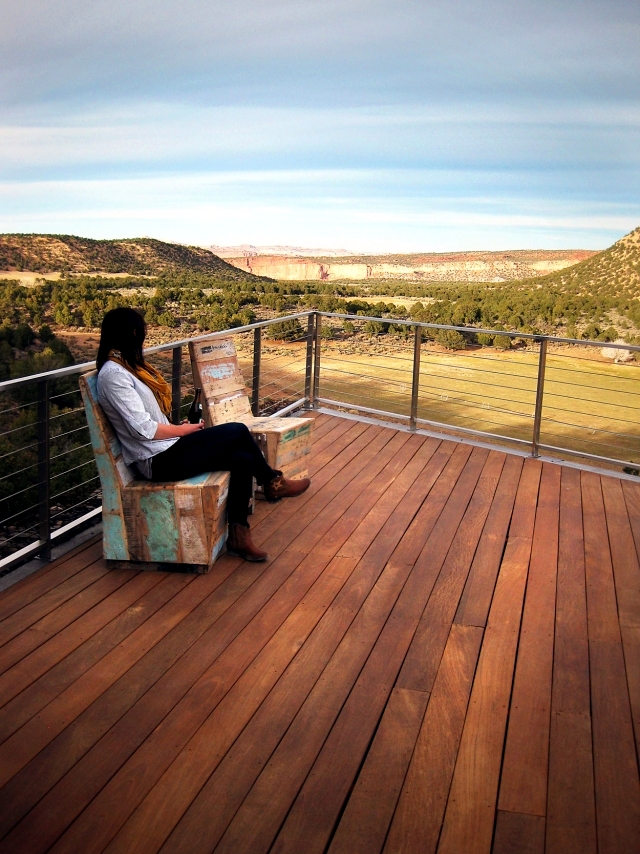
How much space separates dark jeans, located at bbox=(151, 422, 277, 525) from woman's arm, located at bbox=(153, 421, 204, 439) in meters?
0.03

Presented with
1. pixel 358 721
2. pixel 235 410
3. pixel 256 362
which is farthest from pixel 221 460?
pixel 256 362

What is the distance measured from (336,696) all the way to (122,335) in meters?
1.69

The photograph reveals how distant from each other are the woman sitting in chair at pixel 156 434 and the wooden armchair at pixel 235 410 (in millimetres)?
702

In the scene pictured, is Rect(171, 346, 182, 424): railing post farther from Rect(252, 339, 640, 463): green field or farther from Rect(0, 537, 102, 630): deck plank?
Rect(252, 339, 640, 463): green field

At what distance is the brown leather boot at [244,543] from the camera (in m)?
3.44

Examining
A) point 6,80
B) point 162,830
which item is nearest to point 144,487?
point 162,830

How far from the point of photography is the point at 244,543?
3445 millimetres

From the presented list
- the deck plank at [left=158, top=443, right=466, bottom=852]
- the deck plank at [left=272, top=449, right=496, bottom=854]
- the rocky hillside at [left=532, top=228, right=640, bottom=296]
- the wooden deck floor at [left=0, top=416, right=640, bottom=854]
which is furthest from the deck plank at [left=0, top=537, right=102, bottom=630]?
the rocky hillside at [left=532, top=228, right=640, bottom=296]

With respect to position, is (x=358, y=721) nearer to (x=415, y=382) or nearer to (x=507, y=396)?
(x=415, y=382)

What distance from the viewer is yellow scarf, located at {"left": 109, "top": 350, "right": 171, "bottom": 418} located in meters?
3.25

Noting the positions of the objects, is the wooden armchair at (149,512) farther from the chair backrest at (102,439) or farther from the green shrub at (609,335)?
the green shrub at (609,335)

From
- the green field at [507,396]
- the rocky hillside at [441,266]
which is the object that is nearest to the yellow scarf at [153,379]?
the green field at [507,396]

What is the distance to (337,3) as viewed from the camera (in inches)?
443

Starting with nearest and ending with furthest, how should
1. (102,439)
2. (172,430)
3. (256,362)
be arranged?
(102,439), (172,430), (256,362)
